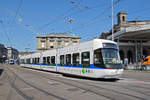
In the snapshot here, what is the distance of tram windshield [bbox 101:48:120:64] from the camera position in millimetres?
12000

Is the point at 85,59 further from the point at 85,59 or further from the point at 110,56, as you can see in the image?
the point at 110,56

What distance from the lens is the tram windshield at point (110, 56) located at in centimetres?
1200

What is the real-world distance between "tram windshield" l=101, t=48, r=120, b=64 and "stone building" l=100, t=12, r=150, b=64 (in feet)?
81.7

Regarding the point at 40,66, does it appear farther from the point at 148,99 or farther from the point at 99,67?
the point at 148,99

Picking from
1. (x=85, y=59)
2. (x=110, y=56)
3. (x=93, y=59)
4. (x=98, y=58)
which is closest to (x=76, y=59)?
(x=85, y=59)

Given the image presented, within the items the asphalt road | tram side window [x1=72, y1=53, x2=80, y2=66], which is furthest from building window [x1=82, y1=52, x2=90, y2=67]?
the asphalt road

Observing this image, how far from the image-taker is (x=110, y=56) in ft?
40.3

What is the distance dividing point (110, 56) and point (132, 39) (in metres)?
36.7

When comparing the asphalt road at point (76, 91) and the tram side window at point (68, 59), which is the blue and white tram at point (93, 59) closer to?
the tram side window at point (68, 59)

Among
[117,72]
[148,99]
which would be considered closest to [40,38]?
[117,72]

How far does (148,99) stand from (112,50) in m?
6.20

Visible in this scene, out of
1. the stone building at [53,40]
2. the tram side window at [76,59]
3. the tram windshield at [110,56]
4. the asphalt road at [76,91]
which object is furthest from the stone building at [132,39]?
the asphalt road at [76,91]

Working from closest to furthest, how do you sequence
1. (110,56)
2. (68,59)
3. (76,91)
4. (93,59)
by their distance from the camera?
(76,91) < (110,56) < (93,59) < (68,59)

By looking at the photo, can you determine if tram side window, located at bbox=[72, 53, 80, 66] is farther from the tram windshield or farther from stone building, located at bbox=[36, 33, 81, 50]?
stone building, located at bbox=[36, 33, 81, 50]
